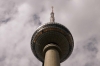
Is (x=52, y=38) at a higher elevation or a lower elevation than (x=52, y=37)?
lower

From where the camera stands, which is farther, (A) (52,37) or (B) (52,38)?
(A) (52,37)

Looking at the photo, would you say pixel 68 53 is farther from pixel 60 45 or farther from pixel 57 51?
pixel 57 51

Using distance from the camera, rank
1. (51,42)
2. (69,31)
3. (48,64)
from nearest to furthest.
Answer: (48,64), (51,42), (69,31)

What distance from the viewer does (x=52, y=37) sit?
4766 centimetres

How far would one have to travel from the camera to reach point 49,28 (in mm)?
48438

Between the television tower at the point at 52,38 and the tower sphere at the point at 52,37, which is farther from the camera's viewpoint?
the tower sphere at the point at 52,37

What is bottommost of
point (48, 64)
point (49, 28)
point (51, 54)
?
point (48, 64)

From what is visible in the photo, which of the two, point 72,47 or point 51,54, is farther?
point 72,47

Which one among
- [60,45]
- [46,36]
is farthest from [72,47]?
[46,36]

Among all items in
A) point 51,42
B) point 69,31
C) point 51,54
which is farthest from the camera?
point 69,31

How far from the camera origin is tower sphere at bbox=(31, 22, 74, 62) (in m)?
47.7

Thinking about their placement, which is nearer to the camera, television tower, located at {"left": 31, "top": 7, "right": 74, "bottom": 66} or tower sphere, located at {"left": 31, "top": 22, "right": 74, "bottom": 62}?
television tower, located at {"left": 31, "top": 7, "right": 74, "bottom": 66}

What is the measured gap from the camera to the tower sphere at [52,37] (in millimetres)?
47656

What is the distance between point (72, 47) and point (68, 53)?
82.1 inches
